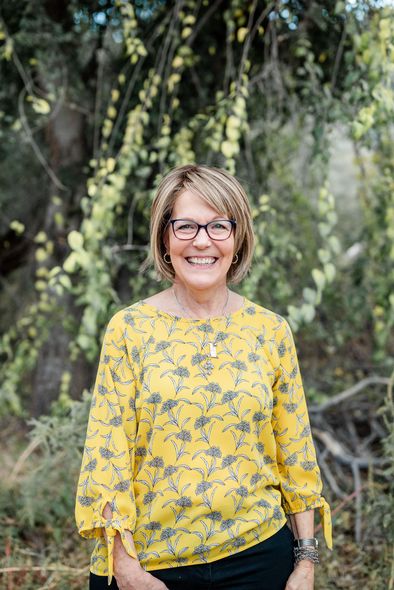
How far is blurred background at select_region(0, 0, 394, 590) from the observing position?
8.63 feet

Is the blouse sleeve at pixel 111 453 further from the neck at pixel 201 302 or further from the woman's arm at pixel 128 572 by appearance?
the neck at pixel 201 302

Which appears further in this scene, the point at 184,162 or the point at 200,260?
the point at 184,162

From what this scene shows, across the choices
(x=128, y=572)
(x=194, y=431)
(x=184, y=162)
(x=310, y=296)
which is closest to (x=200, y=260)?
(x=194, y=431)

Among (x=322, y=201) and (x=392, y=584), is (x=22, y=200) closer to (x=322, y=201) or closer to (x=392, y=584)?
(x=322, y=201)

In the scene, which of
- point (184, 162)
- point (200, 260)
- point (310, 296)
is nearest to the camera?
point (200, 260)

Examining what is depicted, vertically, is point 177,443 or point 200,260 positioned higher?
point 200,260

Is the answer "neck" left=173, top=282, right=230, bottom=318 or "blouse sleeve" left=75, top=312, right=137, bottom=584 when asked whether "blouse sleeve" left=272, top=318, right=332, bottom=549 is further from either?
"blouse sleeve" left=75, top=312, right=137, bottom=584

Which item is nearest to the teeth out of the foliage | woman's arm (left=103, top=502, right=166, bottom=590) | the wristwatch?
woman's arm (left=103, top=502, right=166, bottom=590)

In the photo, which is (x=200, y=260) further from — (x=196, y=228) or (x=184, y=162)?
(x=184, y=162)

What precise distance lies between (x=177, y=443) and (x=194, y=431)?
0.15 ft

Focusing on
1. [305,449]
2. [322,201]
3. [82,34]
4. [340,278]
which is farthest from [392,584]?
[82,34]

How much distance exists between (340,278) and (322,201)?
6.07 ft

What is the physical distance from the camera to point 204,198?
1608mm

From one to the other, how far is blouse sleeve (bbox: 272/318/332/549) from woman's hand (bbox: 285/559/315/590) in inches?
5.0
